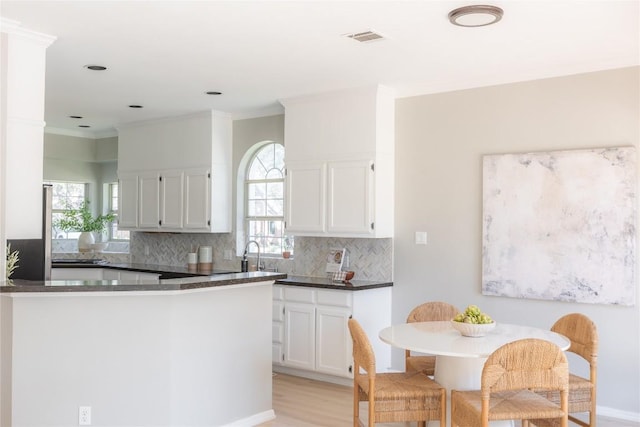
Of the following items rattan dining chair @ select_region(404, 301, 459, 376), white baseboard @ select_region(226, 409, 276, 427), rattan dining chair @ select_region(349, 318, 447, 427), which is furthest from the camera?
rattan dining chair @ select_region(404, 301, 459, 376)

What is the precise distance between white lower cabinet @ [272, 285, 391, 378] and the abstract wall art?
101 cm

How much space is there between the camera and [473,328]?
3527mm

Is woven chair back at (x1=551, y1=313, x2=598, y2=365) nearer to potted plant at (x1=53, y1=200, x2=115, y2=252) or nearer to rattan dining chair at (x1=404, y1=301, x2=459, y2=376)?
rattan dining chair at (x1=404, y1=301, x2=459, y2=376)

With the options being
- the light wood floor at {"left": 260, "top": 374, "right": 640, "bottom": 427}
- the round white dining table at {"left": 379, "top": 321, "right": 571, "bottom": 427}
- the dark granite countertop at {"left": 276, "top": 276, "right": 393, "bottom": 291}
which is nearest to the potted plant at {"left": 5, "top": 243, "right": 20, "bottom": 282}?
the light wood floor at {"left": 260, "top": 374, "right": 640, "bottom": 427}

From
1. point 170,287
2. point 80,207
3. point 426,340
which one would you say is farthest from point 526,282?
point 80,207

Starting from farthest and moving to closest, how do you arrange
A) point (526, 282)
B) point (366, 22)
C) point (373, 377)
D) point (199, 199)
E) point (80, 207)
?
Result: 1. point (80, 207)
2. point (199, 199)
3. point (526, 282)
4. point (366, 22)
5. point (373, 377)

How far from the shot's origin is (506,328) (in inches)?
155

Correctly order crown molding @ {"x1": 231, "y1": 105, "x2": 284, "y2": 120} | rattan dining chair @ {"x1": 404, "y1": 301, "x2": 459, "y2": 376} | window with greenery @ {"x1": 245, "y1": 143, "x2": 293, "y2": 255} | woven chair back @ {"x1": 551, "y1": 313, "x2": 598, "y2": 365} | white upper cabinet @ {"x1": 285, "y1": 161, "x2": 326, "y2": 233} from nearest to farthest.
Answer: woven chair back @ {"x1": 551, "y1": 313, "x2": 598, "y2": 365} < rattan dining chair @ {"x1": 404, "y1": 301, "x2": 459, "y2": 376} < white upper cabinet @ {"x1": 285, "y1": 161, "x2": 326, "y2": 233} < crown molding @ {"x1": 231, "y1": 105, "x2": 284, "y2": 120} < window with greenery @ {"x1": 245, "y1": 143, "x2": 293, "y2": 255}

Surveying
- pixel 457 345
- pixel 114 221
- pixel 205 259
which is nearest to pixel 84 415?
pixel 457 345

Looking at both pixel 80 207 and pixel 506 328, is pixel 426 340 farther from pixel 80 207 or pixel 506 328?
pixel 80 207

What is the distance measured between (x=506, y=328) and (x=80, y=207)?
634cm

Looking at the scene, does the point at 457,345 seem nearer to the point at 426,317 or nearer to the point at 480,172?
the point at 426,317

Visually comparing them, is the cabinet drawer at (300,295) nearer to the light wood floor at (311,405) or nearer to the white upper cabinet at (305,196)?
the white upper cabinet at (305,196)

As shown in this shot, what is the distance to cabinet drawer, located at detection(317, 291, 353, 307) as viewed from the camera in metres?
5.30
